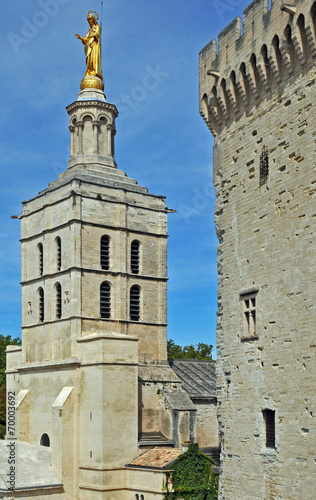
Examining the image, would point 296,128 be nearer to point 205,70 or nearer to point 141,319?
point 205,70

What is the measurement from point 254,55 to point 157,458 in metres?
21.7

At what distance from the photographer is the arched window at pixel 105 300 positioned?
39.6 m

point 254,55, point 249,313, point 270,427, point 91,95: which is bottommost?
point 270,427

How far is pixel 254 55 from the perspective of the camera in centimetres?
1817

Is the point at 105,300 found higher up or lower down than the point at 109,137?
lower down

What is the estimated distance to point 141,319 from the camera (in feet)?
135

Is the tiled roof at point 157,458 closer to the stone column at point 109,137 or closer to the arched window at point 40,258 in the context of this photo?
the arched window at point 40,258

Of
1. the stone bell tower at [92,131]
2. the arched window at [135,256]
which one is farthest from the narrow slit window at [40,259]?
the arched window at [135,256]

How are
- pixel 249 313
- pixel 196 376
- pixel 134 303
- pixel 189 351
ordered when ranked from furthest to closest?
1. pixel 189 351
2. pixel 196 376
3. pixel 134 303
4. pixel 249 313

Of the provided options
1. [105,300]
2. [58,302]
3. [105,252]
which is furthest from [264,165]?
[58,302]

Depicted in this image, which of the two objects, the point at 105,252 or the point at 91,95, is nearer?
the point at 105,252

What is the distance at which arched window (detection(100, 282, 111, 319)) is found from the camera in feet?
130

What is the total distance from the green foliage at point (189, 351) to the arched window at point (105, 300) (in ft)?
84.9

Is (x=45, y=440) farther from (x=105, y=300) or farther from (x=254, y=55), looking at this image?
(x=254, y=55)
